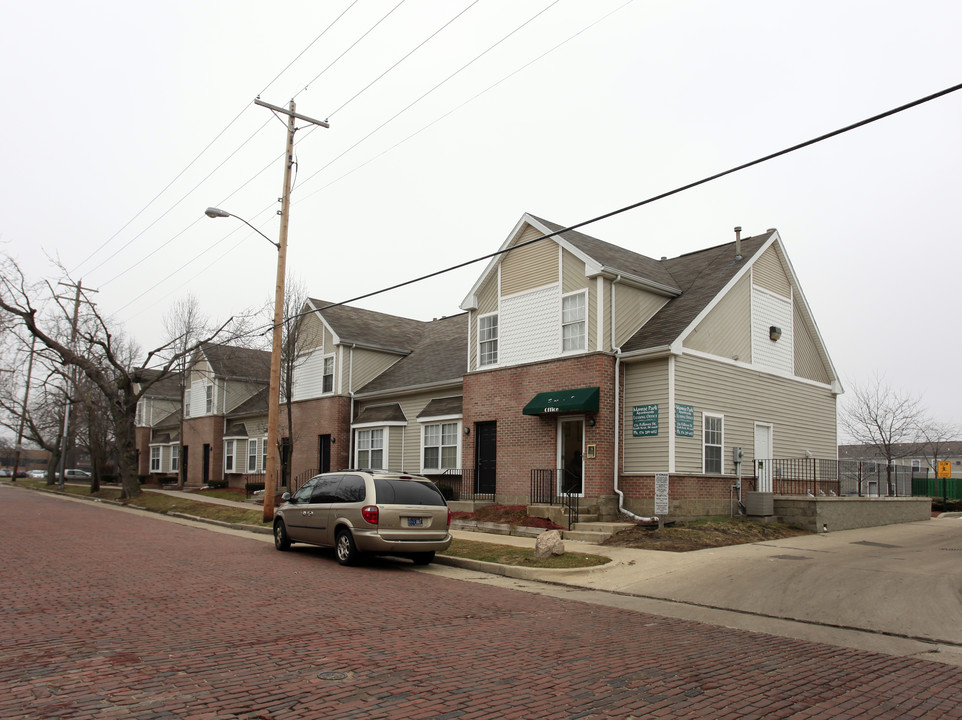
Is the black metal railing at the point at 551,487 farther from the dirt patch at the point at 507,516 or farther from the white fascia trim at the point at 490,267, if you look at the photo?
the white fascia trim at the point at 490,267

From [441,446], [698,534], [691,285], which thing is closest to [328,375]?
[441,446]

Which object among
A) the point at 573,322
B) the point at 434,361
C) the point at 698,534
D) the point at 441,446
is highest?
the point at 573,322

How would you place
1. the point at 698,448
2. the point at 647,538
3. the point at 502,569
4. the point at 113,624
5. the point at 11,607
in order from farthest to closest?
the point at 698,448 < the point at 647,538 < the point at 502,569 < the point at 11,607 < the point at 113,624

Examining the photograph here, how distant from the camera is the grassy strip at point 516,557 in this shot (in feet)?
43.6

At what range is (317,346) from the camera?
105 ft

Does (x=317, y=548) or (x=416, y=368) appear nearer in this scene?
(x=317, y=548)

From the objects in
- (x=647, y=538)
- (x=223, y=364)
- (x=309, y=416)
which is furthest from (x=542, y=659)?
(x=223, y=364)

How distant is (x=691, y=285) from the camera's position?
22.1 m

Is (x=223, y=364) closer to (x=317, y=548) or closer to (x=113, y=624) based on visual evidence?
(x=317, y=548)

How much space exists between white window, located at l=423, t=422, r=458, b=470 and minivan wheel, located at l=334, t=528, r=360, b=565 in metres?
11.0

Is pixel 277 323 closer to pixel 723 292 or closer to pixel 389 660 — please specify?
pixel 723 292

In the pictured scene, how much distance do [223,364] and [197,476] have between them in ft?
22.2

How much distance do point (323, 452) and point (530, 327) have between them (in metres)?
13.3

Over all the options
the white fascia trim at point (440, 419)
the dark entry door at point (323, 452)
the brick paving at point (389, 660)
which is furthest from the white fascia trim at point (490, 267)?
the brick paving at point (389, 660)
